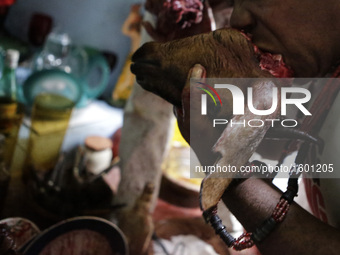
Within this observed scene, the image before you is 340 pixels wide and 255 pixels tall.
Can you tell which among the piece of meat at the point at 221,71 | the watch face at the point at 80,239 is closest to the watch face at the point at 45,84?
the watch face at the point at 80,239

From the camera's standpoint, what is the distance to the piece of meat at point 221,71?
387mm

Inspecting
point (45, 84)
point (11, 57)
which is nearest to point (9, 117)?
point (11, 57)

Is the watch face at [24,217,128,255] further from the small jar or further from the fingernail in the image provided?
the small jar

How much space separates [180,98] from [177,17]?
0.83 feet

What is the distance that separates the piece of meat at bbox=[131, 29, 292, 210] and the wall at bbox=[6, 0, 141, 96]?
155cm

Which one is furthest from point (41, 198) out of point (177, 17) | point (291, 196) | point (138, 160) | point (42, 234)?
point (291, 196)

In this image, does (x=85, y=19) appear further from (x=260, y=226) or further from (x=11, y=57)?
(x=260, y=226)

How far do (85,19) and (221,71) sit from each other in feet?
5.54

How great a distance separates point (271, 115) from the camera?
40 centimetres

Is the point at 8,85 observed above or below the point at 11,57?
below

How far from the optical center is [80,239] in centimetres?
78

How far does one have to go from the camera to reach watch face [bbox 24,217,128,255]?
70cm

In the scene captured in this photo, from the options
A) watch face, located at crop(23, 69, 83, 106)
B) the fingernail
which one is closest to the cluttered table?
watch face, located at crop(23, 69, 83, 106)

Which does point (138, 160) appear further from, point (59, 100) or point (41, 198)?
point (59, 100)
